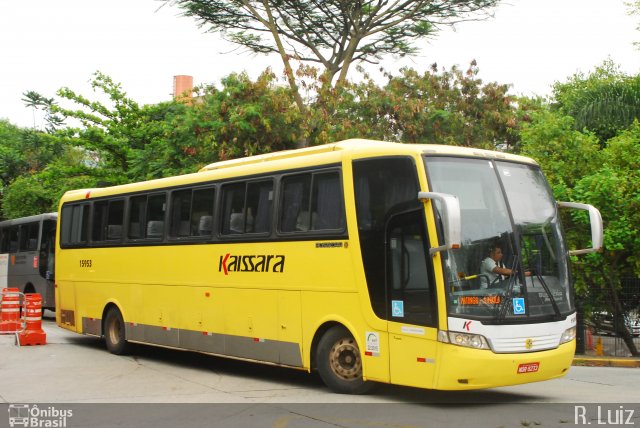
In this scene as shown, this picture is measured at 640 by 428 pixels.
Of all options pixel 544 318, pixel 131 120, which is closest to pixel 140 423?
pixel 544 318

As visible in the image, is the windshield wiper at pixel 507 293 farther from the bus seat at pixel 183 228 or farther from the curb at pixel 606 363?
the curb at pixel 606 363

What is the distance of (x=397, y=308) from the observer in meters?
10.2

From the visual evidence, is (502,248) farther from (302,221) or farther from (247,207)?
(247,207)

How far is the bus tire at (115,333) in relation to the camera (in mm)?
16438

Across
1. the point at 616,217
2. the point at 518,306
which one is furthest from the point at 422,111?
the point at 518,306

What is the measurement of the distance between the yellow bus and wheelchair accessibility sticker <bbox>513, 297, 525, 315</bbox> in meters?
0.04

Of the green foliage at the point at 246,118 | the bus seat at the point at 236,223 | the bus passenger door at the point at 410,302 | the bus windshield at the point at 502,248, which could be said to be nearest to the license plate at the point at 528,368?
the bus windshield at the point at 502,248

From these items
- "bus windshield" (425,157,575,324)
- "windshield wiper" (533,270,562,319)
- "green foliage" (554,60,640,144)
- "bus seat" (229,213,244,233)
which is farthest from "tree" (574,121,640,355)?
"bus seat" (229,213,244,233)

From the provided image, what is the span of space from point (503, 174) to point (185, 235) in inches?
243

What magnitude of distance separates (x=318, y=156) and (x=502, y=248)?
3.15 meters

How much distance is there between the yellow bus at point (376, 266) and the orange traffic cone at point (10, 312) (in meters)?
6.37

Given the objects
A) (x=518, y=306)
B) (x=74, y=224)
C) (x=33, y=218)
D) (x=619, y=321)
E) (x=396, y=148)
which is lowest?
(x=619, y=321)

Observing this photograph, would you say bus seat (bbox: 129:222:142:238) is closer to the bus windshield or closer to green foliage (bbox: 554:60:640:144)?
the bus windshield

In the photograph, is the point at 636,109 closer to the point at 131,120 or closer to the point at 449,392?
the point at 449,392
